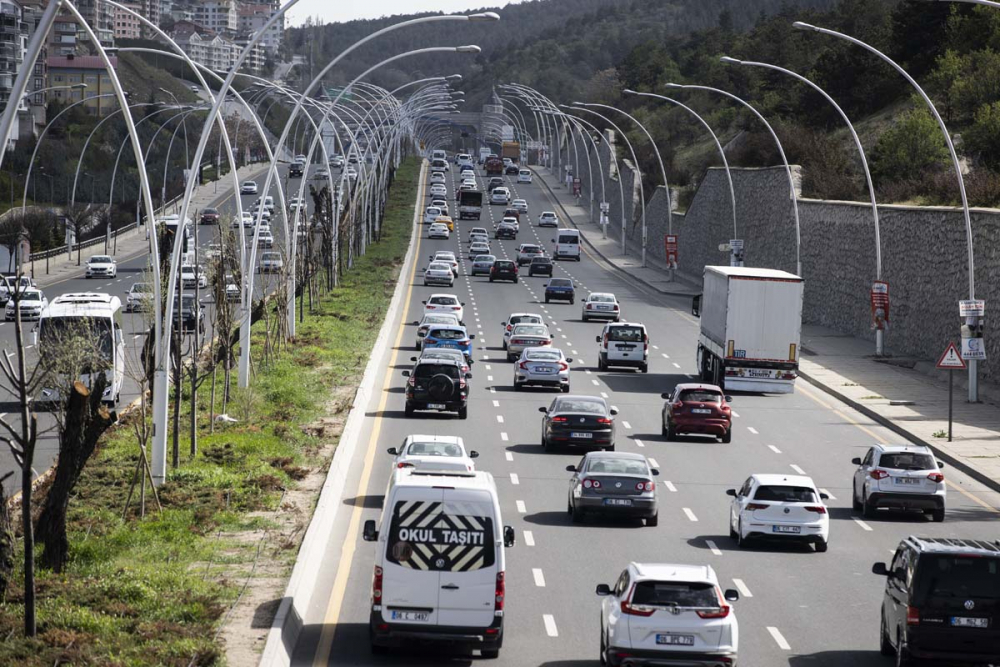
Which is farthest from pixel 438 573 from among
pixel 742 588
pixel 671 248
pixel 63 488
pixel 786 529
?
pixel 671 248

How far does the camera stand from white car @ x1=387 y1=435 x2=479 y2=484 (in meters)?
24.5

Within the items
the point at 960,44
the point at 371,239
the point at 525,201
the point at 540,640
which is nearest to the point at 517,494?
the point at 540,640

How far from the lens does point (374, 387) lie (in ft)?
145

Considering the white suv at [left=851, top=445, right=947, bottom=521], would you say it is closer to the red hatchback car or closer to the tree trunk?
the red hatchback car

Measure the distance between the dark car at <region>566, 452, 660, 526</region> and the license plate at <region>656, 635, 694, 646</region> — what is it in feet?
33.5

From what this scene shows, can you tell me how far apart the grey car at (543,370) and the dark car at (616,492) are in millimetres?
18360

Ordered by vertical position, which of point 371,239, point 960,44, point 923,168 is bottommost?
point 371,239

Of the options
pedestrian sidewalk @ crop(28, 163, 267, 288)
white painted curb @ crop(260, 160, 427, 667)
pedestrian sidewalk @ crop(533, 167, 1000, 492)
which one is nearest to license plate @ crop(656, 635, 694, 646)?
white painted curb @ crop(260, 160, 427, 667)

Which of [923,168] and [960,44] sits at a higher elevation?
[960,44]

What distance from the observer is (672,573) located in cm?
1589

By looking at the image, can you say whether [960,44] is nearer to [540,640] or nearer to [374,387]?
[374,387]

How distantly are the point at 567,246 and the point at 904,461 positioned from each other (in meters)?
75.0

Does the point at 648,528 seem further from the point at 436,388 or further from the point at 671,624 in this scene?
the point at 436,388

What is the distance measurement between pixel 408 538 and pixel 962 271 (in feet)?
121
